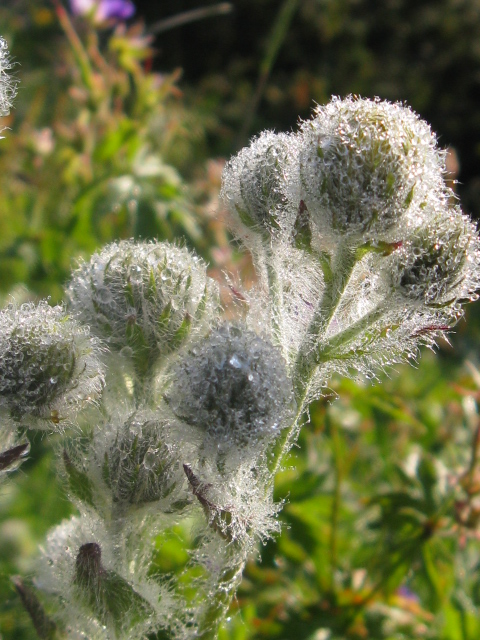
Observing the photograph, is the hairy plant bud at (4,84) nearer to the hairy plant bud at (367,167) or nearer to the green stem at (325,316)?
the hairy plant bud at (367,167)

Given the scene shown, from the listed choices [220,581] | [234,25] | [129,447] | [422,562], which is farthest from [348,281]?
[234,25]

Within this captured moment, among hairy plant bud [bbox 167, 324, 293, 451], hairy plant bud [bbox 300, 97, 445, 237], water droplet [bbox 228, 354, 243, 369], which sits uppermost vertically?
hairy plant bud [bbox 300, 97, 445, 237]

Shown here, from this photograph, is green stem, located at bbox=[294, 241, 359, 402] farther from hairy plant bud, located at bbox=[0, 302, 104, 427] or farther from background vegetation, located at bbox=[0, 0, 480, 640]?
hairy plant bud, located at bbox=[0, 302, 104, 427]

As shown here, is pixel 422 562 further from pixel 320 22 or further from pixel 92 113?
pixel 320 22

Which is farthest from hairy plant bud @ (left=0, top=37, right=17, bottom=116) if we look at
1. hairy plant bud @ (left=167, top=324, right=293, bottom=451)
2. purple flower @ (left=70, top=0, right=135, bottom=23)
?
purple flower @ (left=70, top=0, right=135, bottom=23)

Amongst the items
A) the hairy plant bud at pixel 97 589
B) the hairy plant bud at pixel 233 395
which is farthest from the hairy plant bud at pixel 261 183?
the hairy plant bud at pixel 97 589
